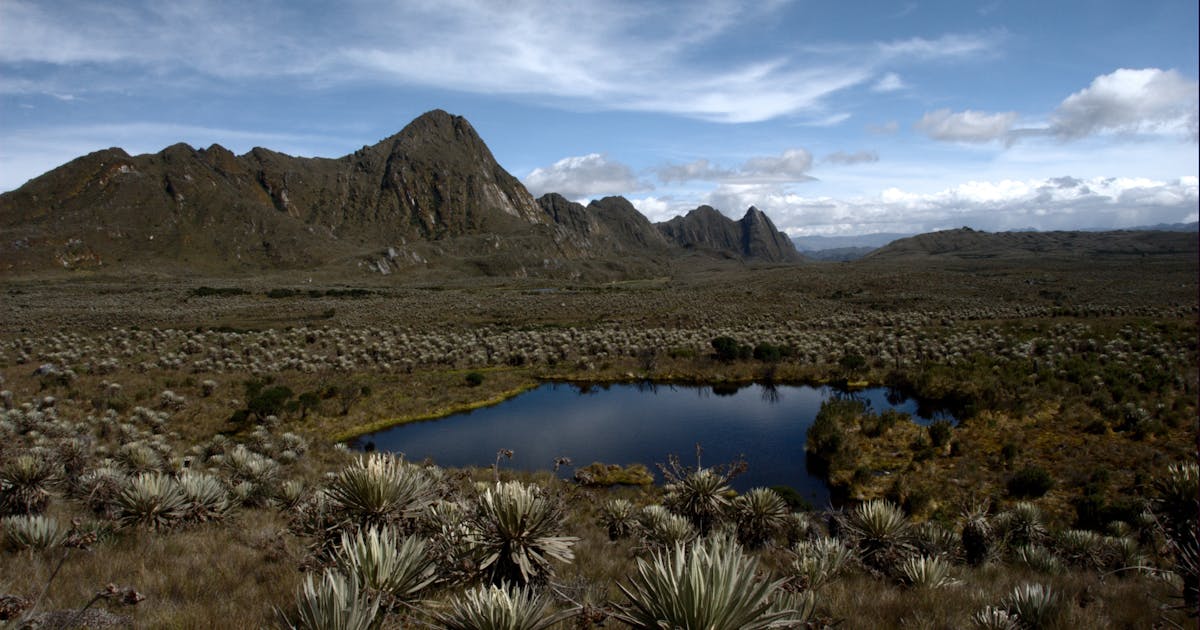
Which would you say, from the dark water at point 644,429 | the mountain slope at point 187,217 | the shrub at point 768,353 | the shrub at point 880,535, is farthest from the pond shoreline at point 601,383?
the mountain slope at point 187,217

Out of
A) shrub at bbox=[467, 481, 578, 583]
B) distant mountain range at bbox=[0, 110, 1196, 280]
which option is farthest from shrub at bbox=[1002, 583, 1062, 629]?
distant mountain range at bbox=[0, 110, 1196, 280]

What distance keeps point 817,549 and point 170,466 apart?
39.3ft

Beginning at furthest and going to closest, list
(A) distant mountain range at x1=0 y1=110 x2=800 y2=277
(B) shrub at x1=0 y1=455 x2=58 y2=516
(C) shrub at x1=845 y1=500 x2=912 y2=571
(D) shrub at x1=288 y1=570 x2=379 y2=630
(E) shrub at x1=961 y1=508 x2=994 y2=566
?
(A) distant mountain range at x1=0 y1=110 x2=800 y2=277, (E) shrub at x1=961 y1=508 x2=994 y2=566, (B) shrub at x1=0 y1=455 x2=58 y2=516, (C) shrub at x1=845 y1=500 x2=912 y2=571, (D) shrub at x1=288 y1=570 x2=379 y2=630

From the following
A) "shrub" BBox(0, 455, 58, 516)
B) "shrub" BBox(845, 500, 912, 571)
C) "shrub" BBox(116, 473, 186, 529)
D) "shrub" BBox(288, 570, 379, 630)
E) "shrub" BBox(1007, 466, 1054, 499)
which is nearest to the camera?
"shrub" BBox(288, 570, 379, 630)

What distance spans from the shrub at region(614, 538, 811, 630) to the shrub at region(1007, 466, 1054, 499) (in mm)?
12568

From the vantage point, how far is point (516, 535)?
4613mm

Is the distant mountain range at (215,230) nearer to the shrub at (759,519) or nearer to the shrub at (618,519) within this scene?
the shrub at (618,519)

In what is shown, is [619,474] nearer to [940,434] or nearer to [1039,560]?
[940,434]

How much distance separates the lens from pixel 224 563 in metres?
5.87

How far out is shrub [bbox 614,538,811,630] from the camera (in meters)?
3.11

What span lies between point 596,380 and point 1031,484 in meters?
17.2

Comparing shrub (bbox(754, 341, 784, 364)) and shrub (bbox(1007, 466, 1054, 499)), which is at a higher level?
shrub (bbox(754, 341, 784, 364))

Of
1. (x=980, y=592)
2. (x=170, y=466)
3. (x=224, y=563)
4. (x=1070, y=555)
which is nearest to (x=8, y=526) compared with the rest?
(x=224, y=563)

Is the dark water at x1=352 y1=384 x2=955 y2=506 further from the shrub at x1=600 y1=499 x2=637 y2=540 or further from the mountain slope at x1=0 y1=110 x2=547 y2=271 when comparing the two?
the mountain slope at x1=0 y1=110 x2=547 y2=271
